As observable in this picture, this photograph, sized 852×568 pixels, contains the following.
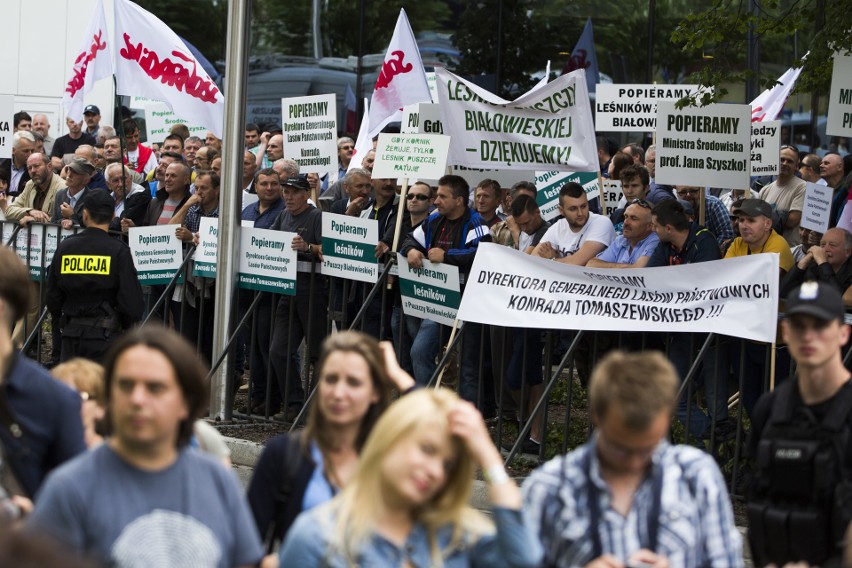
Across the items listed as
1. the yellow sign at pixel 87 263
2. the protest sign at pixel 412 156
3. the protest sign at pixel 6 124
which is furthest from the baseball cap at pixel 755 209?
the protest sign at pixel 6 124

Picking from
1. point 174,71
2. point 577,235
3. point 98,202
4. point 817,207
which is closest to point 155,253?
point 98,202

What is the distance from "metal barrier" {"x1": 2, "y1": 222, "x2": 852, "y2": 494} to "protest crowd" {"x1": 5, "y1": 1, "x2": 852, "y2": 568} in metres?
0.03

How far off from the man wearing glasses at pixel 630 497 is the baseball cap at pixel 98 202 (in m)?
6.67

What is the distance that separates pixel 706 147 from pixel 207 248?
4.01 m

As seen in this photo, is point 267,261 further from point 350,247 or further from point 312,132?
point 312,132

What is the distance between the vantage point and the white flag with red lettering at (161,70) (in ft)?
43.3

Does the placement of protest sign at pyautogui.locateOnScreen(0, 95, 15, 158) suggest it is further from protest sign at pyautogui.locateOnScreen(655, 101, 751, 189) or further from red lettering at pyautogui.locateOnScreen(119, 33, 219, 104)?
protest sign at pyautogui.locateOnScreen(655, 101, 751, 189)

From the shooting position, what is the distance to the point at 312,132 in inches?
545

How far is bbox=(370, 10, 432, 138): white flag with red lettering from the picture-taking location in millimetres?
13359

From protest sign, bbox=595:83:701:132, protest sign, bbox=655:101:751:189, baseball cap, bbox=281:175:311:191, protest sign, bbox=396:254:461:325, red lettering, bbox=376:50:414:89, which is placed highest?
red lettering, bbox=376:50:414:89

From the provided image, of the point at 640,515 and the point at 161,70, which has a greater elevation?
the point at 161,70

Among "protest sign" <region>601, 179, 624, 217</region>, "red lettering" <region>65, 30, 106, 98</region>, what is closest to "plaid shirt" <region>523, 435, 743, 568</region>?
"protest sign" <region>601, 179, 624, 217</region>

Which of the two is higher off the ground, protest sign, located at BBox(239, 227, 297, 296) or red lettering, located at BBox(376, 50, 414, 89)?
red lettering, located at BBox(376, 50, 414, 89)

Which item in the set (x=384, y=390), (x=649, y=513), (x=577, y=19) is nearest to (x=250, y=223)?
(x=384, y=390)
